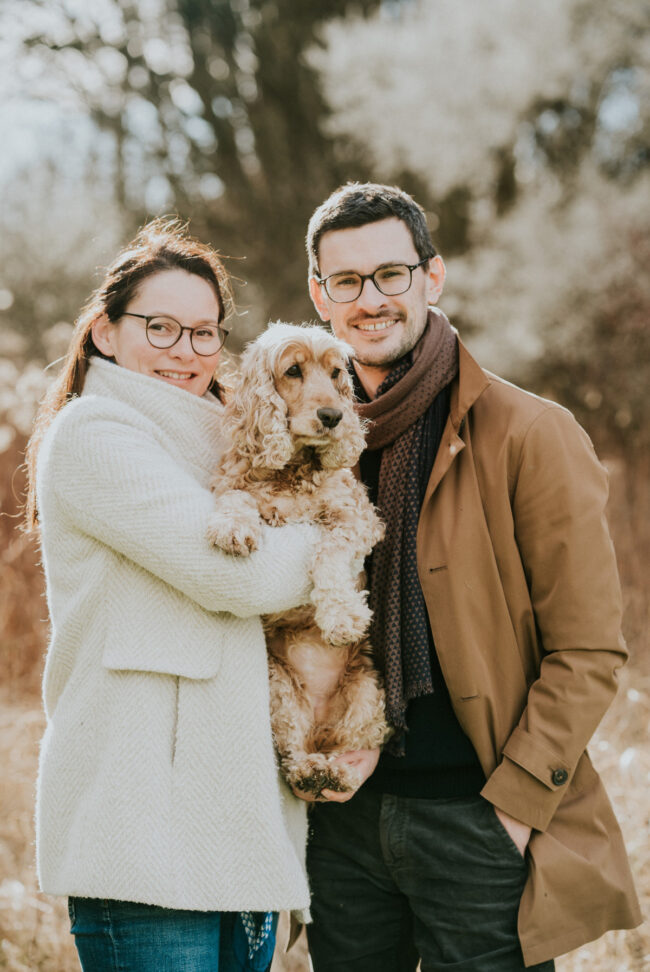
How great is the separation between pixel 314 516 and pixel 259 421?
1.21 ft

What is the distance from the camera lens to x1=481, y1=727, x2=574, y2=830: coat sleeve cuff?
2436 mm

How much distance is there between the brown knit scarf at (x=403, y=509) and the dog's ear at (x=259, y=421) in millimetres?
286

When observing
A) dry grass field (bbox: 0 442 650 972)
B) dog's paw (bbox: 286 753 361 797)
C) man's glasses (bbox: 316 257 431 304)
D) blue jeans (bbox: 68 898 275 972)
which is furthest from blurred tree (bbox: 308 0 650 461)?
blue jeans (bbox: 68 898 275 972)

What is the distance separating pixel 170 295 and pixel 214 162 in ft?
40.6

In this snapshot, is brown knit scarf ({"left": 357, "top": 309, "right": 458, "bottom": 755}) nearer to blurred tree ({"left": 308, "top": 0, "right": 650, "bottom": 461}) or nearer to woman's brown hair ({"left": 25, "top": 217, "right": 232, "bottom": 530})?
woman's brown hair ({"left": 25, "top": 217, "right": 232, "bottom": 530})

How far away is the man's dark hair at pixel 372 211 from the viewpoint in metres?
2.91

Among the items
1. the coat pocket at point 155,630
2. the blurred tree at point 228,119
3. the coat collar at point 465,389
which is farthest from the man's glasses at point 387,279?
the blurred tree at point 228,119

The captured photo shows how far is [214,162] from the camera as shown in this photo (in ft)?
46.3

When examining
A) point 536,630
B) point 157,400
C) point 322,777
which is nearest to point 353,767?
point 322,777

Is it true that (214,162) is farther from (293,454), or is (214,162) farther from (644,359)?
(293,454)

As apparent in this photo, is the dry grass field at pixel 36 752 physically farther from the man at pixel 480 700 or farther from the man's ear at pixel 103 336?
the man's ear at pixel 103 336

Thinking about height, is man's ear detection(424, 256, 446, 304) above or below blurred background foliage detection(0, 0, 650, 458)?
below

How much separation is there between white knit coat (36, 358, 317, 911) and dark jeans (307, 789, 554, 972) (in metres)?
0.45

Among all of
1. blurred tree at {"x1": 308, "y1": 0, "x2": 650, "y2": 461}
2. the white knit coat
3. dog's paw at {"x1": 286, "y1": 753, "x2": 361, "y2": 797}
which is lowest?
dog's paw at {"x1": 286, "y1": 753, "x2": 361, "y2": 797}
